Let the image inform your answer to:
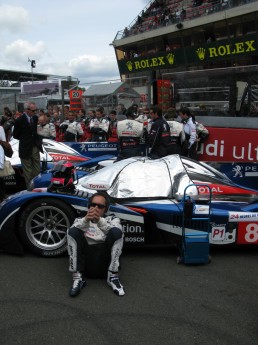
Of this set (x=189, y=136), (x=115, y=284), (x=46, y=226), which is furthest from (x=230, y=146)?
(x=115, y=284)

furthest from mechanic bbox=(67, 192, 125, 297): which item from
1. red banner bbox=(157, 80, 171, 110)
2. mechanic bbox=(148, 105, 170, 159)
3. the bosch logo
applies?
red banner bbox=(157, 80, 171, 110)

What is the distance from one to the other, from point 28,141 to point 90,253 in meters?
3.80

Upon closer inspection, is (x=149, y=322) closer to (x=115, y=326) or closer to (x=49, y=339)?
(x=115, y=326)

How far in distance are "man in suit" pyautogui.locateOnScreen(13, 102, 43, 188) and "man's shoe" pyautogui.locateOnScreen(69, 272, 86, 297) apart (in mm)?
3691

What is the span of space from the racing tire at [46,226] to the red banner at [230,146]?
4.47 metres

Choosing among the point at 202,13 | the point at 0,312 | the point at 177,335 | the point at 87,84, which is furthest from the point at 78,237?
the point at 202,13

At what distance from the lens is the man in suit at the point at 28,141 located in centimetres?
691

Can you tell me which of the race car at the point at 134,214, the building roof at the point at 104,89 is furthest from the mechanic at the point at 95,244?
the building roof at the point at 104,89

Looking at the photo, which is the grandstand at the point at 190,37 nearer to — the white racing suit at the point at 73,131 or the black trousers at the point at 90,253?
the white racing suit at the point at 73,131

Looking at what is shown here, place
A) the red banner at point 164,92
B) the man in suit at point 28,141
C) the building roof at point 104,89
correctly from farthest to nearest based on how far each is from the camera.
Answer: the building roof at point 104,89, the red banner at point 164,92, the man in suit at point 28,141

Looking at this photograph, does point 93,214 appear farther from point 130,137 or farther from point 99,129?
point 99,129

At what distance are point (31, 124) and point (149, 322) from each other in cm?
487

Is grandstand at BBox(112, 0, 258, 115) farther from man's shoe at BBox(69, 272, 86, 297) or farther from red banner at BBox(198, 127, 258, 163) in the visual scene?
man's shoe at BBox(69, 272, 86, 297)

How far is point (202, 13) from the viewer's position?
28891 mm
